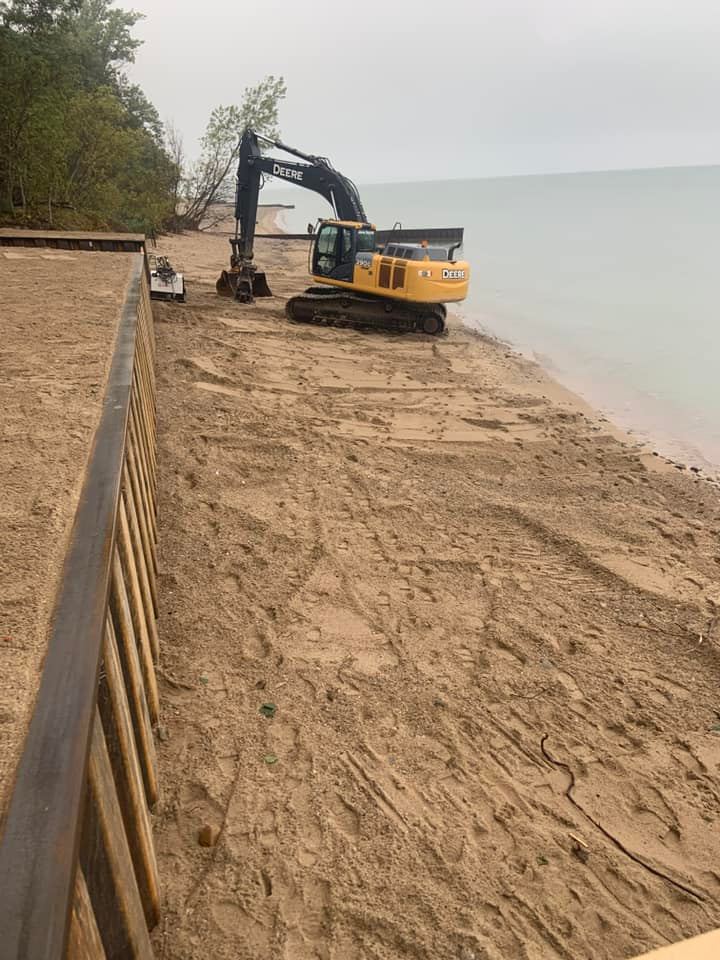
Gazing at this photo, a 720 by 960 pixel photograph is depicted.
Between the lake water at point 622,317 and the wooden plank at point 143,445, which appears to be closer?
the wooden plank at point 143,445

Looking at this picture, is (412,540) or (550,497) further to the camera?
(550,497)

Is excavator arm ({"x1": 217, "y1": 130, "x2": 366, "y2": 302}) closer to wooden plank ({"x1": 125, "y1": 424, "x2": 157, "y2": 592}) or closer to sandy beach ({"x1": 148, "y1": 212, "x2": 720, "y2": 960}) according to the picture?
sandy beach ({"x1": 148, "y1": 212, "x2": 720, "y2": 960})

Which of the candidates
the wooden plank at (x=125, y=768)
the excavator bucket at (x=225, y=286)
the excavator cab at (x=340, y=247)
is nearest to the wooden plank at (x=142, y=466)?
the wooden plank at (x=125, y=768)

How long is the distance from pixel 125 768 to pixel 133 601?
94cm

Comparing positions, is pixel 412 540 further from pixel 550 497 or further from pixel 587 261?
pixel 587 261

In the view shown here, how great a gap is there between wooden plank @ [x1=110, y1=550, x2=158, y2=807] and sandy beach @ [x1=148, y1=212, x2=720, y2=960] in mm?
519

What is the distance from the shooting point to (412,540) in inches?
239

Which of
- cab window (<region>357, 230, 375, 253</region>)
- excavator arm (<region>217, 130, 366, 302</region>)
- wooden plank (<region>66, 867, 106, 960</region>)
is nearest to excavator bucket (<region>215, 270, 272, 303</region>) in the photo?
excavator arm (<region>217, 130, 366, 302</region>)

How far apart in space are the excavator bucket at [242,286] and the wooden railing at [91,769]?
1181 cm

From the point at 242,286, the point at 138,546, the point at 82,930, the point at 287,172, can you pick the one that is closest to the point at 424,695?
the point at 138,546

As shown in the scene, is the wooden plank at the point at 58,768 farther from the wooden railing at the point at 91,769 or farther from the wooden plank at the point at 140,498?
the wooden plank at the point at 140,498

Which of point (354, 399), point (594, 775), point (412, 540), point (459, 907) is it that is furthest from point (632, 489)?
point (459, 907)

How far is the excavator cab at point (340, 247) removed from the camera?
1388cm

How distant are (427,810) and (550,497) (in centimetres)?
458
